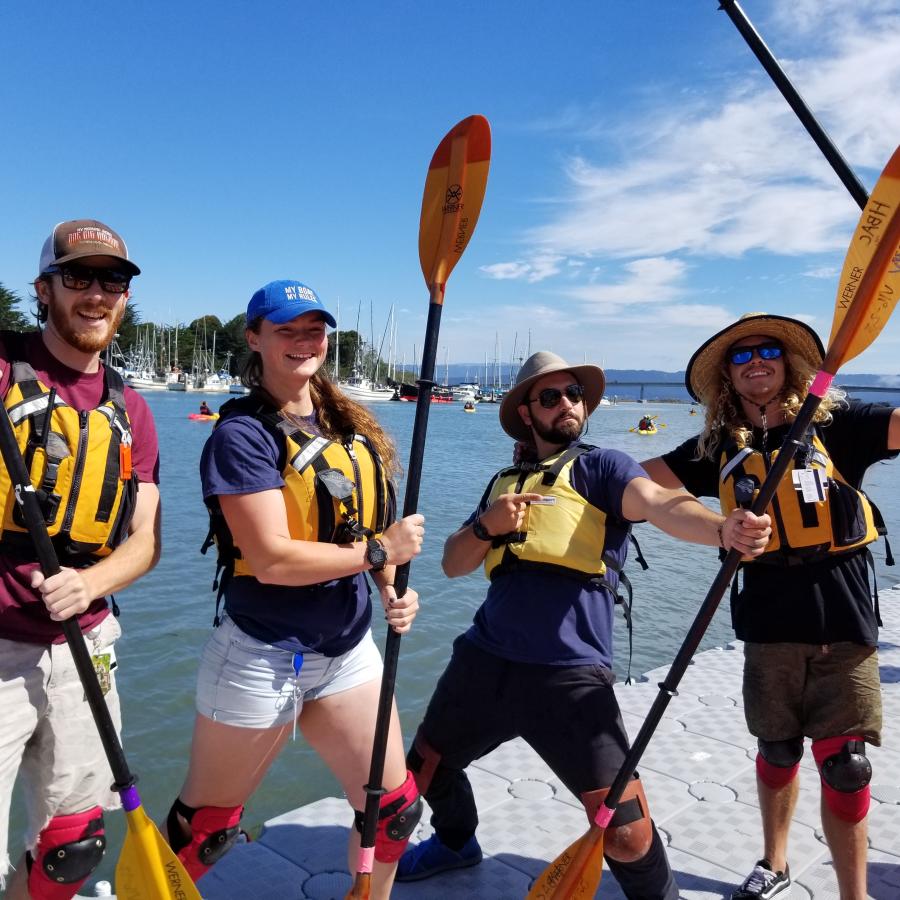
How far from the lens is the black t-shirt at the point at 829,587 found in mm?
2752

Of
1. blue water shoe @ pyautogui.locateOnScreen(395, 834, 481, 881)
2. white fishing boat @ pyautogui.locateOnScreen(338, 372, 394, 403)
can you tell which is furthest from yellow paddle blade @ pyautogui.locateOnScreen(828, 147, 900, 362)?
white fishing boat @ pyautogui.locateOnScreen(338, 372, 394, 403)

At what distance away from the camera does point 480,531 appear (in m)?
2.87

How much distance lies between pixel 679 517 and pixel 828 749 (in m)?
0.94

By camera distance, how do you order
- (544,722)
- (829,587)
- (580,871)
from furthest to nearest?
(829,587)
(544,722)
(580,871)

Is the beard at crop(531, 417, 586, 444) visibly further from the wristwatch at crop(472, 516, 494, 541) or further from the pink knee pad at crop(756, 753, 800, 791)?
the pink knee pad at crop(756, 753, 800, 791)

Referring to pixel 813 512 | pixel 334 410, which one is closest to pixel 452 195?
pixel 334 410

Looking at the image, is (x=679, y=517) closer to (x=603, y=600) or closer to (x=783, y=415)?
(x=603, y=600)

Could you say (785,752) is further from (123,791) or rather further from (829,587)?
(123,791)

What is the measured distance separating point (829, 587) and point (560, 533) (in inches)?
37.3

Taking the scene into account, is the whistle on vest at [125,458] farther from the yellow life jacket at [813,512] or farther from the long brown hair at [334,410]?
the yellow life jacket at [813,512]

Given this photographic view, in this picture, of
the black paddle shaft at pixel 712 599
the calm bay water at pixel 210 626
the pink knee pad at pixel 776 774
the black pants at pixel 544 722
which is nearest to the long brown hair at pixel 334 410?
the black pants at pixel 544 722

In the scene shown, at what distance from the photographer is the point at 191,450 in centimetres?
2864

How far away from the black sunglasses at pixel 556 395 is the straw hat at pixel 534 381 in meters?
0.06

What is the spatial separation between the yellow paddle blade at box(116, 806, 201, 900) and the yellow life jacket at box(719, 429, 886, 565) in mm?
2100
